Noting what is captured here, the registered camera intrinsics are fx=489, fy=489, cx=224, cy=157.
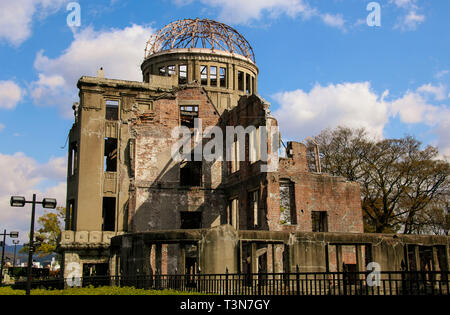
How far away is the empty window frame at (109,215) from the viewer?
32856 millimetres

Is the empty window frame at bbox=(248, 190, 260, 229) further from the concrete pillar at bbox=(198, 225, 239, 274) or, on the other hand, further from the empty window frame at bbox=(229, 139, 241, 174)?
the concrete pillar at bbox=(198, 225, 239, 274)

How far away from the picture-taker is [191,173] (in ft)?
110

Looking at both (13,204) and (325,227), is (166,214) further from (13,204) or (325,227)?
(13,204)

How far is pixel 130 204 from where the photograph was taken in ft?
97.7

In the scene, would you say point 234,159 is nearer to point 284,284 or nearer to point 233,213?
point 233,213

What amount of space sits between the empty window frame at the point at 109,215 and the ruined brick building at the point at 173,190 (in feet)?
0.23

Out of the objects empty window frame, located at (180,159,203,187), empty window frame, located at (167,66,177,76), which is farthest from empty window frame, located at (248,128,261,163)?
empty window frame, located at (167,66,177,76)

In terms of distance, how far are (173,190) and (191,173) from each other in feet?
10.5

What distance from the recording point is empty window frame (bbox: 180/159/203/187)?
32.2 meters

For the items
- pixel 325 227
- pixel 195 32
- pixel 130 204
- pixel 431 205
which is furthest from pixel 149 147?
pixel 431 205

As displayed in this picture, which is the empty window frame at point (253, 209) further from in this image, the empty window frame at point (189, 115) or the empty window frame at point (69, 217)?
the empty window frame at point (69, 217)

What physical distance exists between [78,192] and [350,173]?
67.7 feet
